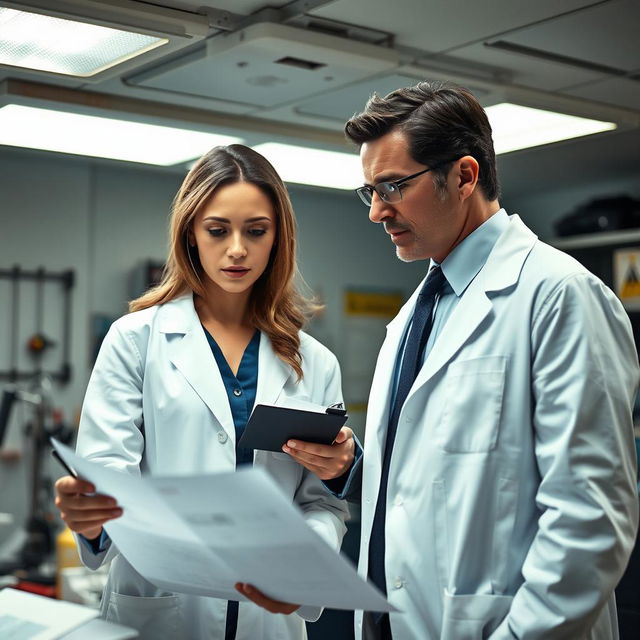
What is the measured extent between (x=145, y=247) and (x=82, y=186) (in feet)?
1.51

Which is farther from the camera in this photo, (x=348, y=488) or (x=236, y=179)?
(x=236, y=179)

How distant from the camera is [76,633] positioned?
112 centimetres

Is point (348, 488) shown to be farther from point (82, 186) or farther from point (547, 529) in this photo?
point (82, 186)

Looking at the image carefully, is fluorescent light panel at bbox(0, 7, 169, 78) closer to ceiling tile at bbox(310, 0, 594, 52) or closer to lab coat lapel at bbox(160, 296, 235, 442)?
ceiling tile at bbox(310, 0, 594, 52)

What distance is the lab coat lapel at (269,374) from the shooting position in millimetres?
1657

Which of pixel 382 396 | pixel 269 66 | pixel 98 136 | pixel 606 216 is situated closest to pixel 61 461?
pixel 382 396

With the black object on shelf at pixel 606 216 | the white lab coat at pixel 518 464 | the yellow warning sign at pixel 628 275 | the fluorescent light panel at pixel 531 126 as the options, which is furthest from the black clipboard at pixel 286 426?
the black object on shelf at pixel 606 216

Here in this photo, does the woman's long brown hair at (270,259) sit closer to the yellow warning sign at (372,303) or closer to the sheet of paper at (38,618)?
the sheet of paper at (38,618)

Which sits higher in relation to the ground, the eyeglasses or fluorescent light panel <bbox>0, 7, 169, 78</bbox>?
fluorescent light panel <bbox>0, 7, 169, 78</bbox>

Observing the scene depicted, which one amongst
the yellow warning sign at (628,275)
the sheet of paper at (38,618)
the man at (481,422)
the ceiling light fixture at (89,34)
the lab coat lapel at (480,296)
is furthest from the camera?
the yellow warning sign at (628,275)

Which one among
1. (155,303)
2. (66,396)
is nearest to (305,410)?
(155,303)

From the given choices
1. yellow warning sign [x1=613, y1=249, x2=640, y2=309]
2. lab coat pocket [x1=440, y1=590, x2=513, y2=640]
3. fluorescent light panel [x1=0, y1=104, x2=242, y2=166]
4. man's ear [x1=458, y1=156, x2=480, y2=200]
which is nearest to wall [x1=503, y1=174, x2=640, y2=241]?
yellow warning sign [x1=613, y1=249, x2=640, y2=309]

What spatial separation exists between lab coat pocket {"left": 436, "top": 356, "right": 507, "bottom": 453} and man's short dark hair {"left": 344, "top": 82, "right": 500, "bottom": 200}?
1.04 feet

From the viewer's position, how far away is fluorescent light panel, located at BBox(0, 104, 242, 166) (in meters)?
3.38
